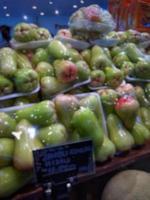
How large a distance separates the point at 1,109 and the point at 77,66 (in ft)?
1.33

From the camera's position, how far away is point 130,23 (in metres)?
2.83

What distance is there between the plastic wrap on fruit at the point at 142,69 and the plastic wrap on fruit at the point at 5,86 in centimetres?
70

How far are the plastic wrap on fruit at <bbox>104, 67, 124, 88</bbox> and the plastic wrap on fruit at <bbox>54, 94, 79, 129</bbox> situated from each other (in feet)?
1.07

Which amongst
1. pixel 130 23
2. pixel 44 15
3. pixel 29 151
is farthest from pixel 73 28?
pixel 44 15

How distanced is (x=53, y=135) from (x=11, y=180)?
0.21 m

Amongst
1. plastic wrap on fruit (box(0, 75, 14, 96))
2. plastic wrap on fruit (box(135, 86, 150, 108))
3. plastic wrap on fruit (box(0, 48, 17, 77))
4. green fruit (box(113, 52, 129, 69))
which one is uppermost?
plastic wrap on fruit (box(0, 48, 17, 77))

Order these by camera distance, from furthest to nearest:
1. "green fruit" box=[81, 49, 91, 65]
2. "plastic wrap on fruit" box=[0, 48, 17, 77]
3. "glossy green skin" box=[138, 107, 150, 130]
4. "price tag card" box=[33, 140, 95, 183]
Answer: "green fruit" box=[81, 49, 91, 65], "glossy green skin" box=[138, 107, 150, 130], "plastic wrap on fruit" box=[0, 48, 17, 77], "price tag card" box=[33, 140, 95, 183]

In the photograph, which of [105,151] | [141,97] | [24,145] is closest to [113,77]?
[141,97]

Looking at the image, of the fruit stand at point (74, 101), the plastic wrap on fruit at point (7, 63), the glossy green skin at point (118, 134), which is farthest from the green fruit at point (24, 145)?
the glossy green skin at point (118, 134)

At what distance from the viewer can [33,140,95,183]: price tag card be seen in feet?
3.01

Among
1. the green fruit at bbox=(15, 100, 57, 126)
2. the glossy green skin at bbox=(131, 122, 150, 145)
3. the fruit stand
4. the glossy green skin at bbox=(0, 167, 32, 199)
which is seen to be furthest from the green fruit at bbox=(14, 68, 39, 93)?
the glossy green skin at bbox=(131, 122, 150, 145)

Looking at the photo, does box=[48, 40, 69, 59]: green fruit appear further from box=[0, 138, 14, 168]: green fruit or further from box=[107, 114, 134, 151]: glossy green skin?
box=[0, 138, 14, 168]: green fruit

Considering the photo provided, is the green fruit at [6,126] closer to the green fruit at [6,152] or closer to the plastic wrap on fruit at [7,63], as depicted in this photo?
the green fruit at [6,152]

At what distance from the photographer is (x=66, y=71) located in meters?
1.32
